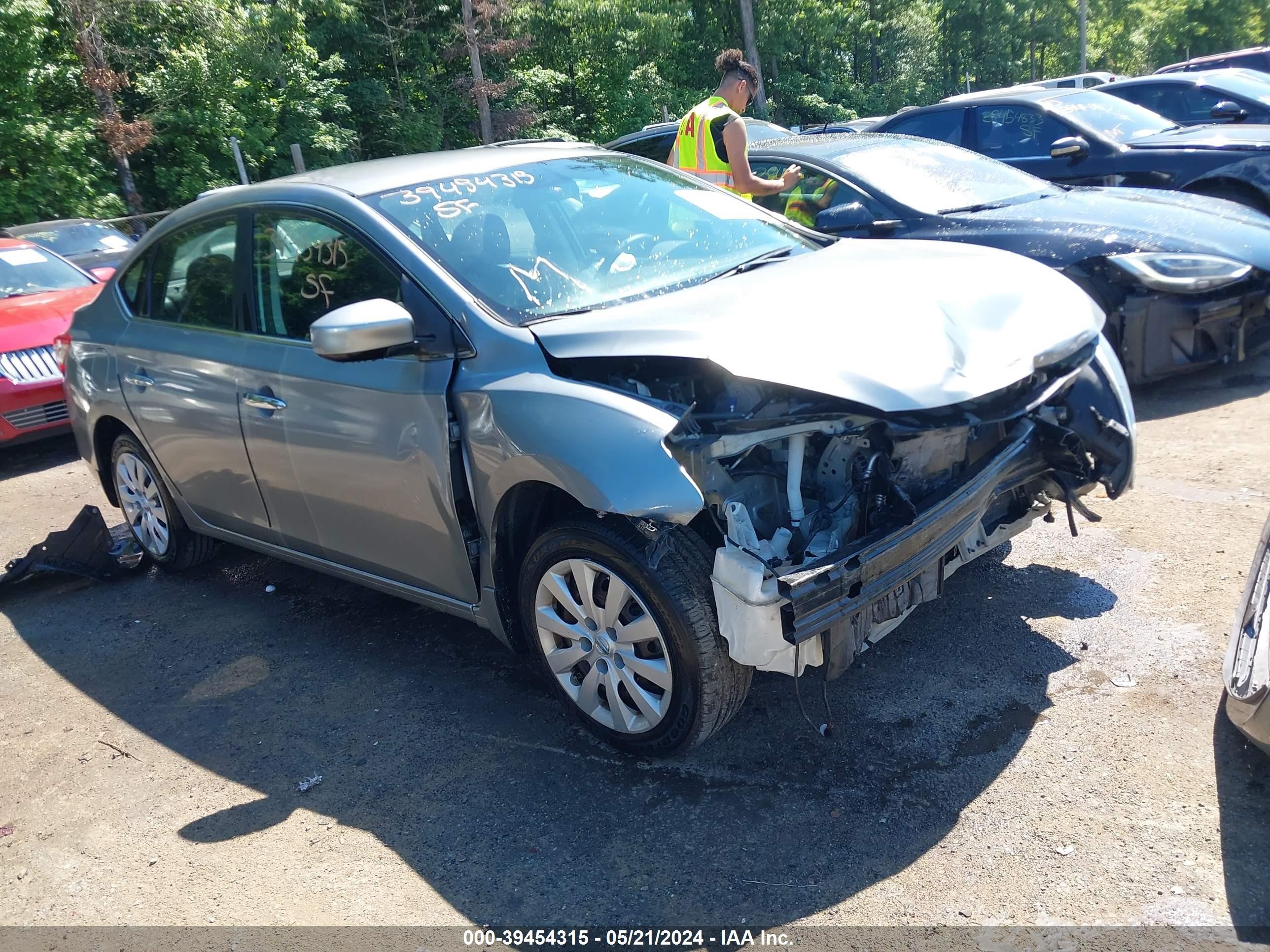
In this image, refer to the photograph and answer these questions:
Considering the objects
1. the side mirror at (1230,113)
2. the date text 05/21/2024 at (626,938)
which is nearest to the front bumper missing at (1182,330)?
the date text 05/21/2024 at (626,938)

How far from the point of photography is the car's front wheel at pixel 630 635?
2.95 metres

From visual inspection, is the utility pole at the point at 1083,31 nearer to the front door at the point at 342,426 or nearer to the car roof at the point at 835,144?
the car roof at the point at 835,144

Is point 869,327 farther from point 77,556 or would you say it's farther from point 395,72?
Answer: point 395,72

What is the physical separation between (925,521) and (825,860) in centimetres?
96

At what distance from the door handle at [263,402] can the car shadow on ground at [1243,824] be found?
3.21 m

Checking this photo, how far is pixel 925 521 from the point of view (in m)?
3.00

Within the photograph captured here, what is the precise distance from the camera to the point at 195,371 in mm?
4336

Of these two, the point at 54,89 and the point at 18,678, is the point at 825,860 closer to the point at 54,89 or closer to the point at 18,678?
the point at 18,678

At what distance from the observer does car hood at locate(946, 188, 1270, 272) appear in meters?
5.71

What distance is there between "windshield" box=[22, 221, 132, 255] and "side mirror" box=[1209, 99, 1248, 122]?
1136 cm

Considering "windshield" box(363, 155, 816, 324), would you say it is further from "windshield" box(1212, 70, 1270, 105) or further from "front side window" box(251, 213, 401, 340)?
"windshield" box(1212, 70, 1270, 105)

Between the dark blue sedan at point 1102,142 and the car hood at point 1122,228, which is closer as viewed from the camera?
the car hood at point 1122,228

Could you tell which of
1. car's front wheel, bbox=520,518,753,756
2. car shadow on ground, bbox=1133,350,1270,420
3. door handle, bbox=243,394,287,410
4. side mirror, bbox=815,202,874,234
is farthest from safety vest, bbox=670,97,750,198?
car's front wheel, bbox=520,518,753,756

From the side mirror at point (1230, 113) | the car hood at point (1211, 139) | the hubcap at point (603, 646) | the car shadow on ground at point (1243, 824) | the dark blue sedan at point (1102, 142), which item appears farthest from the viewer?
the side mirror at point (1230, 113)
